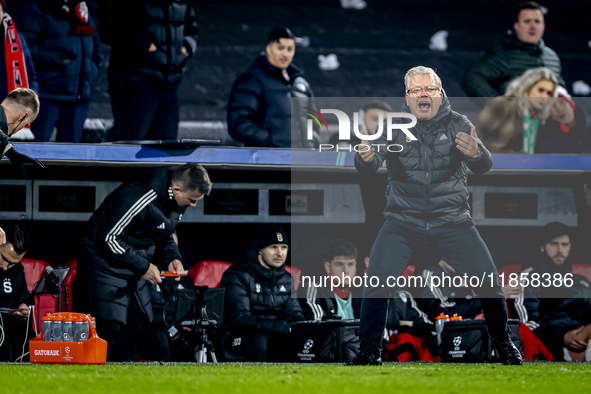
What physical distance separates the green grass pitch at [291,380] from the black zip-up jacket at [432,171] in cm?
95

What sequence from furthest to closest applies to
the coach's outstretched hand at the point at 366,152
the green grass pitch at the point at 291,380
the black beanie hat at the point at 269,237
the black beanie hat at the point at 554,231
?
the black beanie hat at the point at 554,231 < the black beanie hat at the point at 269,237 < the coach's outstretched hand at the point at 366,152 < the green grass pitch at the point at 291,380

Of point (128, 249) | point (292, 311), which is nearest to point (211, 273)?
point (292, 311)

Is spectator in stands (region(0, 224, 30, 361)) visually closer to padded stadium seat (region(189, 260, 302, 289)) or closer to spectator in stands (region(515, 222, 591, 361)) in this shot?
padded stadium seat (region(189, 260, 302, 289))

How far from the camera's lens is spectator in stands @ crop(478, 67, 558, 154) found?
255 inches

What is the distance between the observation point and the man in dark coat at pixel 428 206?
4570 mm

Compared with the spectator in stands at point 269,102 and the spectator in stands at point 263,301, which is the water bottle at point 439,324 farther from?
the spectator in stands at point 269,102

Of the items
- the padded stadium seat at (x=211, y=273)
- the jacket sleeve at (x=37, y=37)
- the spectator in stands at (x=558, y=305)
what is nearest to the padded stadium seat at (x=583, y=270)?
the spectator in stands at (x=558, y=305)

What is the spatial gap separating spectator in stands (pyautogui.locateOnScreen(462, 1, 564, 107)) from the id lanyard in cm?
50

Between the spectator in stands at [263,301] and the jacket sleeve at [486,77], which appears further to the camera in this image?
the jacket sleeve at [486,77]

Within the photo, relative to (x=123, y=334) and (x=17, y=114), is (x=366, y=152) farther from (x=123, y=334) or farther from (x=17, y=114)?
(x=123, y=334)

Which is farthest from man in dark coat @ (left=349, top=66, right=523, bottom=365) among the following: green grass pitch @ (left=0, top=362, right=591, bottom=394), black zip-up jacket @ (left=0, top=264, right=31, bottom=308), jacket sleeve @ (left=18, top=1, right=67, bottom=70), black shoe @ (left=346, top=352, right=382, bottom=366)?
jacket sleeve @ (left=18, top=1, right=67, bottom=70)

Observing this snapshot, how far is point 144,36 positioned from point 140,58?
181 millimetres

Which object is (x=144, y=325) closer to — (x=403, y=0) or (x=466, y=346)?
(x=466, y=346)

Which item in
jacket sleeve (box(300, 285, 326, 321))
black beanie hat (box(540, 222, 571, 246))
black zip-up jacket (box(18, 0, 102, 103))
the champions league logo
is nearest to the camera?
the champions league logo
